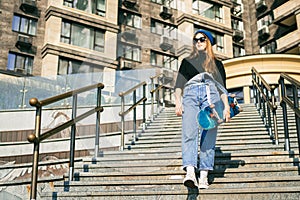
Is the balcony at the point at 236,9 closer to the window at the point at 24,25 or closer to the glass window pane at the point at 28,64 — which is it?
the window at the point at 24,25

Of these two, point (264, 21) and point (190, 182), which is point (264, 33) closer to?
point (264, 21)

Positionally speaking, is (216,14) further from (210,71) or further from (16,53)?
(210,71)

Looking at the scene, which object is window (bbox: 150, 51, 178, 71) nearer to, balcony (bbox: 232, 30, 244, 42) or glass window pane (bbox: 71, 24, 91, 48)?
glass window pane (bbox: 71, 24, 91, 48)

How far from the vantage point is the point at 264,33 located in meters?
32.7

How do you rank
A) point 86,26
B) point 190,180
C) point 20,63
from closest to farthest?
point 190,180, point 20,63, point 86,26

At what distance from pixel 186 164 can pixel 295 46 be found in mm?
24442

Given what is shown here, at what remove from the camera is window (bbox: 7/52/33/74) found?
23.0 m

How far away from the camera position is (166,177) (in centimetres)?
483

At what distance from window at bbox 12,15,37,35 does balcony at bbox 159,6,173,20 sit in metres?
9.29

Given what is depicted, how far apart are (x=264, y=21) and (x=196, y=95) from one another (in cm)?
3207

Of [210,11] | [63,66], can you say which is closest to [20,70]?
[63,66]

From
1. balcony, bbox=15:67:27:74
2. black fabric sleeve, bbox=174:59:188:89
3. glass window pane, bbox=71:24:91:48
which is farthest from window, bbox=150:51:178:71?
glass window pane, bbox=71:24:91:48

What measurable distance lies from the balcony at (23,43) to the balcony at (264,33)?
18.7m

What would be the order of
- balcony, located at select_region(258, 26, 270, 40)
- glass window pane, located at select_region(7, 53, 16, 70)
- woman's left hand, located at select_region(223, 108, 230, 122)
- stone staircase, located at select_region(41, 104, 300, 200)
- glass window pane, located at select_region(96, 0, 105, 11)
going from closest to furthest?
woman's left hand, located at select_region(223, 108, 230, 122) < stone staircase, located at select_region(41, 104, 300, 200) < glass window pane, located at select_region(7, 53, 16, 70) < glass window pane, located at select_region(96, 0, 105, 11) < balcony, located at select_region(258, 26, 270, 40)
